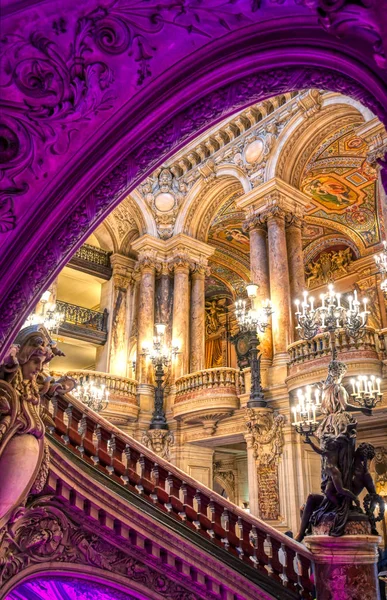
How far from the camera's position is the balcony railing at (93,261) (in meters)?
17.2

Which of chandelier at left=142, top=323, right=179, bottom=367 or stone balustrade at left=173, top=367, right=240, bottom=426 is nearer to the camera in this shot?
stone balustrade at left=173, top=367, right=240, bottom=426

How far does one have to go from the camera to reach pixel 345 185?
17.2 meters

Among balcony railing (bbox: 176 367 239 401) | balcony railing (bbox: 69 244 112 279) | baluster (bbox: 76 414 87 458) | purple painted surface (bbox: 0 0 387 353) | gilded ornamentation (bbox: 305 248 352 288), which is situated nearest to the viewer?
purple painted surface (bbox: 0 0 387 353)

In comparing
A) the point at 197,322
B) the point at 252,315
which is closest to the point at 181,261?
the point at 197,322

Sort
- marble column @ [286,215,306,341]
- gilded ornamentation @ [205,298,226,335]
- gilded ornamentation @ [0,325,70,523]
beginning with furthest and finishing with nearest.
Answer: gilded ornamentation @ [205,298,226,335] → marble column @ [286,215,306,341] → gilded ornamentation @ [0,325,70,523]

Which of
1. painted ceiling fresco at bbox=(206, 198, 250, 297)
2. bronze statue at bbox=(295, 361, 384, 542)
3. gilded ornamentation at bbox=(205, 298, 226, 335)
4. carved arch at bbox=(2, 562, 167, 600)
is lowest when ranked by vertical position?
carved arch at bbox=(2, 562, 167, 600)

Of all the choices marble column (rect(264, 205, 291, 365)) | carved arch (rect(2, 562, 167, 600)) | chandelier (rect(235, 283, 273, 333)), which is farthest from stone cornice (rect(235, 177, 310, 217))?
carved arch (rect(2, 562, 167, 600))

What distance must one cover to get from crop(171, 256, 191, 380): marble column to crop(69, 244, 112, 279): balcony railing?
8.82 ft

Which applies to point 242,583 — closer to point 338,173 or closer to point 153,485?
point 153,485

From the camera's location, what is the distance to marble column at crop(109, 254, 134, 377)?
16547 mm

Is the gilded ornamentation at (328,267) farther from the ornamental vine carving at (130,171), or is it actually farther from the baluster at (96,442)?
the ornamental vine carving at (130,171)

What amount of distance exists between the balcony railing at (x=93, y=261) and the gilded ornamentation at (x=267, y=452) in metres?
7.98

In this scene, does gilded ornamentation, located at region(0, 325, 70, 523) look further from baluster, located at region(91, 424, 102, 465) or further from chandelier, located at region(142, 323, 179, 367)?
chandelier, located at region(142, 323, 179, 367)

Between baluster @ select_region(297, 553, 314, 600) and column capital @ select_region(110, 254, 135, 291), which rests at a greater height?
column capital @ select_region(110, 254, 135, 291)
